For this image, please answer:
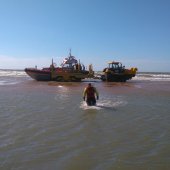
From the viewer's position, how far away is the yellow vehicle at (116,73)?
124 ft

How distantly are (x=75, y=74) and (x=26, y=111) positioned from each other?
24788 mm

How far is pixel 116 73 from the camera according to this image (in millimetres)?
38156

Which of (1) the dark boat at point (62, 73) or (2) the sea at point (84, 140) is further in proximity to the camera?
(1) the dark boat at point (62, 73)

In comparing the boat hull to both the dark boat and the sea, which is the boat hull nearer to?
the dark boat

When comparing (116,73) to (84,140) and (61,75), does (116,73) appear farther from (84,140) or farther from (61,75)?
(84,140)

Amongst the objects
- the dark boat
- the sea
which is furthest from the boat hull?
the sea

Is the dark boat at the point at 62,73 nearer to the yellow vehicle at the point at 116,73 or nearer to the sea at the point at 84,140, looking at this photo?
the yellow vehicle at the point at 116,73

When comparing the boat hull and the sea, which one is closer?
the sea

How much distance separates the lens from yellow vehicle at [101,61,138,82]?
37784 millimetres

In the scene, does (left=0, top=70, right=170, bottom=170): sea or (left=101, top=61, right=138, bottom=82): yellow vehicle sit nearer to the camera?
(left=0, top=70, right=170, bottom=170): sea

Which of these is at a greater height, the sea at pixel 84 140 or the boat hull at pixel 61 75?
the boat hull at pixel 61 75

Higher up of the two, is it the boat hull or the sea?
the boat hull

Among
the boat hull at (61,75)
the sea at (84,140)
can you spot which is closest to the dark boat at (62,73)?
the boat hull at (61,75)

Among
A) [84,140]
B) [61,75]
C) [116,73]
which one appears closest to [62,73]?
[61,75]
